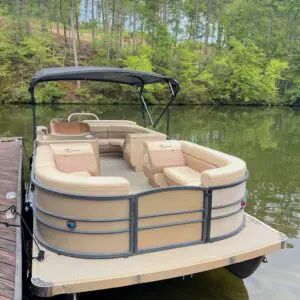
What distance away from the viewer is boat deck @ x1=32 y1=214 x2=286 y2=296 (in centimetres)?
250

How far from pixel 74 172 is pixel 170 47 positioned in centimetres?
2584

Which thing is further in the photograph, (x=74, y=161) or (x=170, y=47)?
(x=170, y=47)

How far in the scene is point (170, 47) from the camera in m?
28.0

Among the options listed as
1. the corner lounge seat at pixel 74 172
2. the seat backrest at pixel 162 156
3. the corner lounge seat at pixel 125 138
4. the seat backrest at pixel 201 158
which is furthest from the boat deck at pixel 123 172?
the corner lounge seat at pixel 74 172

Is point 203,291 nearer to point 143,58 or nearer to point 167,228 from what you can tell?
point 167,228

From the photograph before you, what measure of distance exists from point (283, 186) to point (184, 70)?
Result: 2118 cm

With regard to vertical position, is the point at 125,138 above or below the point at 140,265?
above

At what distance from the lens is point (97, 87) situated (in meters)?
24.1

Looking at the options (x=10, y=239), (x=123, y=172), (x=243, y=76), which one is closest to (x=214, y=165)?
(x=123, y=172)

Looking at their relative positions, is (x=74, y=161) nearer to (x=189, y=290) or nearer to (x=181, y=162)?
(x=181, y=162)

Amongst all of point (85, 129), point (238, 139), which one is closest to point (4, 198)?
point (85, 129)

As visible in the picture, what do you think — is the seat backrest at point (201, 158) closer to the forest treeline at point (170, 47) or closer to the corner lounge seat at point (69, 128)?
the corner lounge seat at point (69, 128)

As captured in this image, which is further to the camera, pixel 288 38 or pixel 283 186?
pixel 288 38

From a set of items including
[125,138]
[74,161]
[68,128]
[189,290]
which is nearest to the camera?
[189,290]
